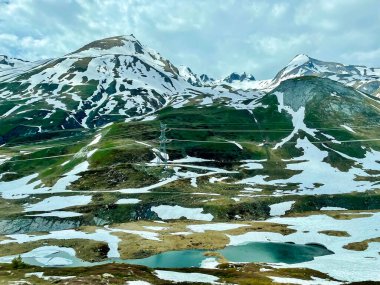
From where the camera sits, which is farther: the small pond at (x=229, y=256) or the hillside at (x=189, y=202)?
the hillside at (x=189, y=202)

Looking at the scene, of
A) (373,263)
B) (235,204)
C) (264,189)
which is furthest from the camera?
(264,189)

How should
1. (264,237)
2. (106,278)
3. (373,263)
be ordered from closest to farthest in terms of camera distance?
(106,278)
(373,263)
(264,237)

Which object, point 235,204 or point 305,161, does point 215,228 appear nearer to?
point 235,204

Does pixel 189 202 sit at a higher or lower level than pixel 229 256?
higher

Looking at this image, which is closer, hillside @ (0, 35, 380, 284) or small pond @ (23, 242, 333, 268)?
small pond @ (23, 242, 333, 268)

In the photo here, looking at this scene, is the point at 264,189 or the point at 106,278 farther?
the point at 264,189

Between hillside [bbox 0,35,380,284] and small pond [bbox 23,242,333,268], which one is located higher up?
hillside [bbox 0,35,380,284]

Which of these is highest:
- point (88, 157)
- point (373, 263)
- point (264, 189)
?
point (88, 157)

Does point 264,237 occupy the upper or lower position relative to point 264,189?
lower

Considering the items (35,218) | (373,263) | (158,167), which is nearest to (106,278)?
(373,263)

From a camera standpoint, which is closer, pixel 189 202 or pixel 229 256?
pixel 229 256

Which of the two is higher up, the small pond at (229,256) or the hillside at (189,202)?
the hillside at (189,202)
